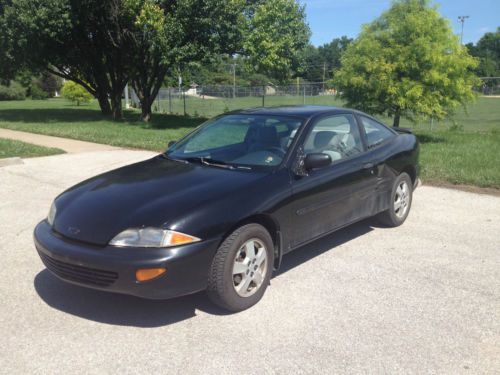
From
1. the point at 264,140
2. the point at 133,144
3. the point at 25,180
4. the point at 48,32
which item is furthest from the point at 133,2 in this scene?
the point at 264,140

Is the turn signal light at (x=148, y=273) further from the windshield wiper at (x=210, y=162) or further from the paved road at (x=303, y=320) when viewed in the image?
the windshield wiper at (x=210, y=162)

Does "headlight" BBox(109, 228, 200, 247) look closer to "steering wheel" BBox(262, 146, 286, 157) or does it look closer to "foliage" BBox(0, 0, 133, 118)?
"steering wheel" BBox(262, 146, 286, 157)

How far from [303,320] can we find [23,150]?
397 inches

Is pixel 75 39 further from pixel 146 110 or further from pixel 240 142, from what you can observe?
pixel 240 142

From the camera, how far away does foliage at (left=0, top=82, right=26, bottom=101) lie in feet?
154

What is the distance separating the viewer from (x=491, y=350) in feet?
11.0

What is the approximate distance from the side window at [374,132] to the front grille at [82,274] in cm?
320

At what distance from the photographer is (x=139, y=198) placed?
388cm

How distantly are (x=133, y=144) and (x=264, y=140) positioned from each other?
9.30 m

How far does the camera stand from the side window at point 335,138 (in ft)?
15.8

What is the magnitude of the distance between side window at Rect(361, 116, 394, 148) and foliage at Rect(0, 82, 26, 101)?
47861 millimetres

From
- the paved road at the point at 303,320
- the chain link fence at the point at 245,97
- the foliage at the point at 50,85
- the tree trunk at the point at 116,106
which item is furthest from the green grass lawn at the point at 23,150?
the foliage at the point at 50,85

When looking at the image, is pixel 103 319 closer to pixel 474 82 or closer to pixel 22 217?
pixel 22 217

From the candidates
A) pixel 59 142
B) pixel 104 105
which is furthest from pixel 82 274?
pixel 104 105
